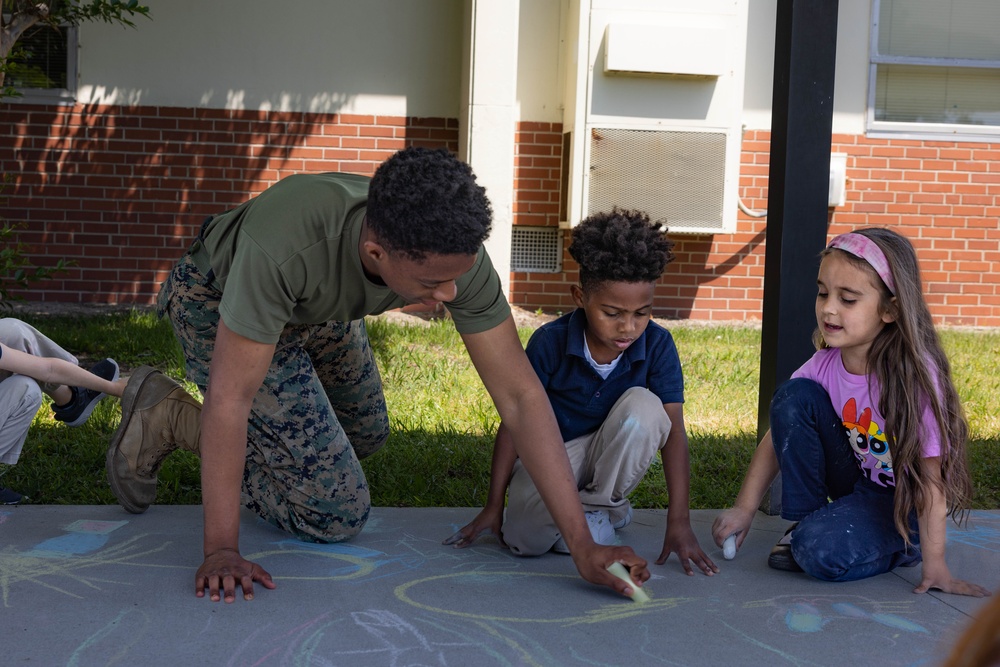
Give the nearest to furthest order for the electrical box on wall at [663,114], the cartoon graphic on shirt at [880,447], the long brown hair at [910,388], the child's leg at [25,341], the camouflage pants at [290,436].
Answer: the long brown hair at [910,388]
the cartoon graphic on shirt at [880,447]
the camouflage pants at [290,436]
the child's leg at [25,341]
the electrical box on wall at [663,114]

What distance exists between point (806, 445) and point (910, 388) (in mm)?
329

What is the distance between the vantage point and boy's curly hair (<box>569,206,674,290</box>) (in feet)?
9.00

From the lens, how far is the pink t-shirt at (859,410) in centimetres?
270

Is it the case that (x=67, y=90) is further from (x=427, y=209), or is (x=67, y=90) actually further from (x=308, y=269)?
(x=427, y=209)

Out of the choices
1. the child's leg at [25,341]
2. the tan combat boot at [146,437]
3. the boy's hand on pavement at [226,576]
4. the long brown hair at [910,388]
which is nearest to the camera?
the boy's hand on pavement at [226,576]

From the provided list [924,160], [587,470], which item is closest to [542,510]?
[587,470]

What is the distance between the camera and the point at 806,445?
2799 millimetres

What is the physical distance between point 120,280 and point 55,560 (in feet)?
16.0

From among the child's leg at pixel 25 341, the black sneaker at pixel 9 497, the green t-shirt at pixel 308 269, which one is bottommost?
the black sneaker at pixel 9 497

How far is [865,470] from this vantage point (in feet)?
9.27

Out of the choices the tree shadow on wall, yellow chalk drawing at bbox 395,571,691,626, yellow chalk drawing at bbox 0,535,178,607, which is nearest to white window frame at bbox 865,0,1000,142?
the tree shadow on wall

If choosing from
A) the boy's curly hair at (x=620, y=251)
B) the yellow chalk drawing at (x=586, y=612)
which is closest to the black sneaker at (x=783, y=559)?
the yellow chalk drawing at (x=586, y=612)

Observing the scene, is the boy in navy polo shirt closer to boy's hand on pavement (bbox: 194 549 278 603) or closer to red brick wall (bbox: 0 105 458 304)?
boy's hand on pavement (bbox: 194 549 278 603)

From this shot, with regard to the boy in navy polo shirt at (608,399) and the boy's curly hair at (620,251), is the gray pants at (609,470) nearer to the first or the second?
the boy in navy polo shirt at (608,399)
